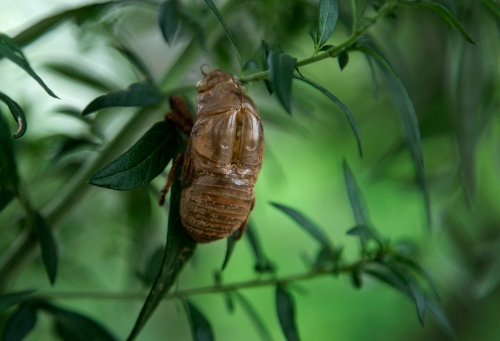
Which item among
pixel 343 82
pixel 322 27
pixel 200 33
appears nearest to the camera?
pixel 322 27

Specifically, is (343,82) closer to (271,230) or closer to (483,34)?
(271,230)

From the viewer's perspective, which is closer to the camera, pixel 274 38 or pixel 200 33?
pixel 200 33

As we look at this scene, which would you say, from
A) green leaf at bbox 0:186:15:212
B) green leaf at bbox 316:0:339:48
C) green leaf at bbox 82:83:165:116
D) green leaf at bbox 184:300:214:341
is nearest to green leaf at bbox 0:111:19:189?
green leaf at bbox 0:186:15:212

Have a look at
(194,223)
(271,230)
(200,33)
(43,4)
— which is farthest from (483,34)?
(271,230)

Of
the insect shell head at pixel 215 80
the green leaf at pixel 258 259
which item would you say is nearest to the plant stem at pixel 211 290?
the green leaf at pixel 258 259

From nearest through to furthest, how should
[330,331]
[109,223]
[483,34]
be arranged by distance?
[483,34], [109,223], [330,331]

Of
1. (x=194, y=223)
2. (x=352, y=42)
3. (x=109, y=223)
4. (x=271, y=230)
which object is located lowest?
(x=271, y=230)

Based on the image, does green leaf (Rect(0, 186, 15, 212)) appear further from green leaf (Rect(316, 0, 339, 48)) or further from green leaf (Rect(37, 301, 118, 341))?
green leaf (Rect(316, 0, 339, 48))
